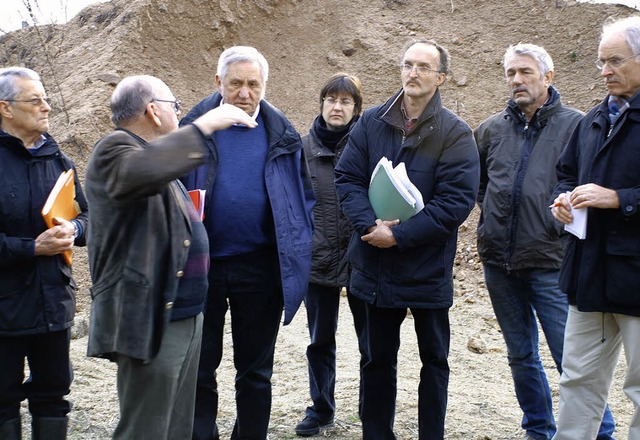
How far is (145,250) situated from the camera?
3127mm

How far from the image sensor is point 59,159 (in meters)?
4.25

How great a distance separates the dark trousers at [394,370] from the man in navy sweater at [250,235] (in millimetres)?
534

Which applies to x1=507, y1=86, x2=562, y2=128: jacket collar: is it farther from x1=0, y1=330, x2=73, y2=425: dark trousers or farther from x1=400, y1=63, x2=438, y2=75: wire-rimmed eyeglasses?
x1=0, y1=330, x2=73, y2=425: dark trousers

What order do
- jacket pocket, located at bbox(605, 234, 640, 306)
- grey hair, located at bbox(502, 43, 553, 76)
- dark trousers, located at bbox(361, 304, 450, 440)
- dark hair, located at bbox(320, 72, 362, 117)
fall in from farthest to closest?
dark hair, located at bbox(320, 72, 362, 117) < grey hair, located at bbox(502, 43, 553, 76) < dark trousers, located at bbox(361, 304, 450, 440) < jacket pocket, located at bbox(605, 234, 640, 306)

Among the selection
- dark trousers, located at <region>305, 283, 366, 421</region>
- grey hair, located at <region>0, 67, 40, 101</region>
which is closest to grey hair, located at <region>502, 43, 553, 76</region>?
dark trousers, located at <region>305, 283, 366, 421</region>

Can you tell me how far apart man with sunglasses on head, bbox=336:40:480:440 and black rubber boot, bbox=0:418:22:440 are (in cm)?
189

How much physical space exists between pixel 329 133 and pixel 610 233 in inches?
82.0

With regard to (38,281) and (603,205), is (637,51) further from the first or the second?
(38,281)

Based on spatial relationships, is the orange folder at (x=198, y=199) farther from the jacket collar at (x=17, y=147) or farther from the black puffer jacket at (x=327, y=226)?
the black puffer jacket at (x=327, y=226)

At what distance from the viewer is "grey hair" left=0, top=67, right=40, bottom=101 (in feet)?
13.4

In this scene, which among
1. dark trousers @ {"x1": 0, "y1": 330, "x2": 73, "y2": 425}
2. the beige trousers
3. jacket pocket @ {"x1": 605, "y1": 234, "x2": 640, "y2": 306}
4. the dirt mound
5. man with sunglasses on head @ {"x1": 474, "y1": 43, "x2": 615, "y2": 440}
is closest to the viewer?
jacket pocket @ {"x1": 605, "y1": 234, "x2": 640, "y2": 306}

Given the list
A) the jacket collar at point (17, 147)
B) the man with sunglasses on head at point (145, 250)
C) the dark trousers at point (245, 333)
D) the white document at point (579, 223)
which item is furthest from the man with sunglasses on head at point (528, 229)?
the jacket collar at point (17, 147)

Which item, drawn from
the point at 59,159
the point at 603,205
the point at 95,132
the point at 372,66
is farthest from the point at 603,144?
the point at 372,66

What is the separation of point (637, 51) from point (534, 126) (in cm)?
104
